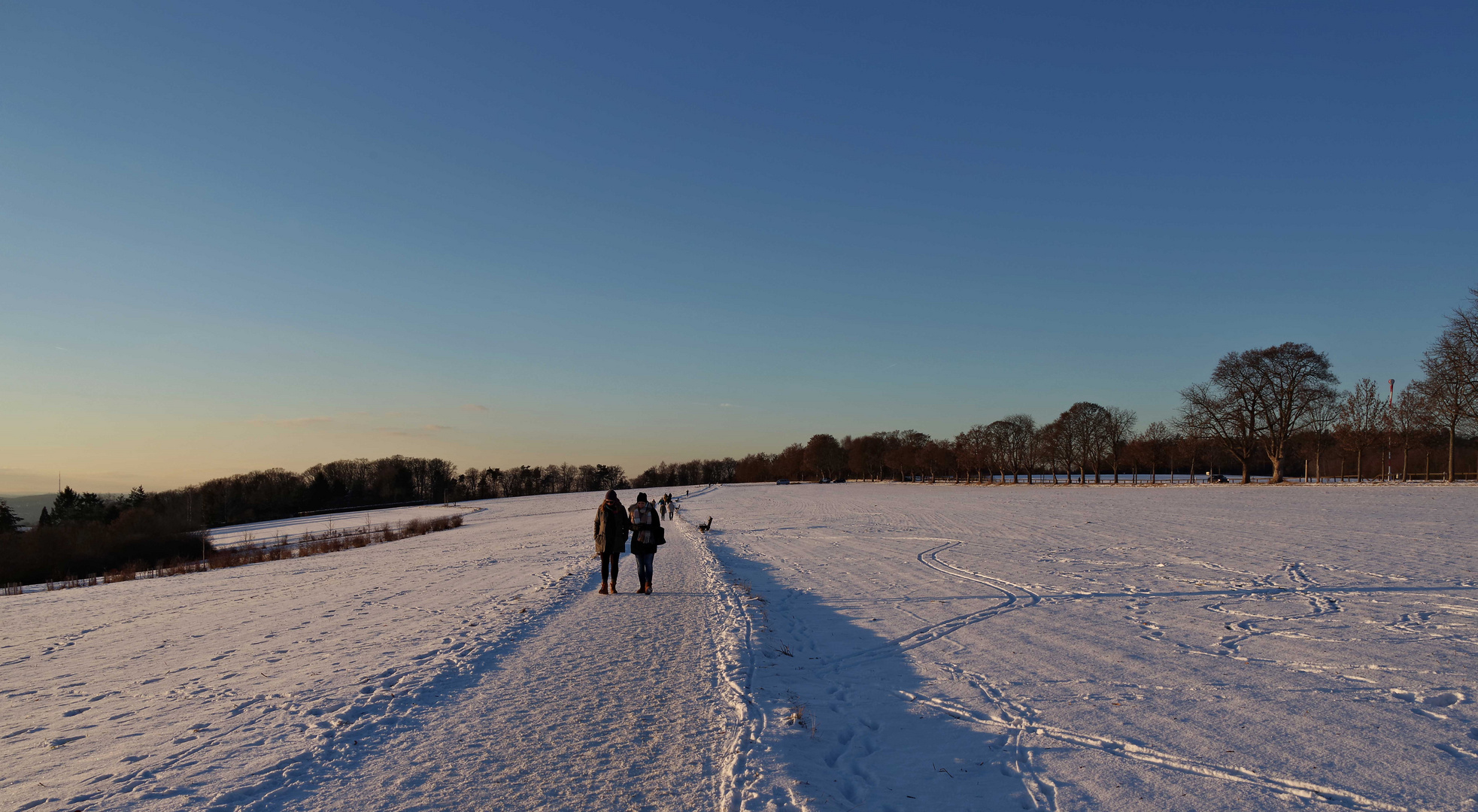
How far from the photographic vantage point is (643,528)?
13.8 m

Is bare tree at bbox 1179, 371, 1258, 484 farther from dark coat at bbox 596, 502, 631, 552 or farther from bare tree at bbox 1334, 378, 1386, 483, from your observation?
dark coat at bbox 596, 502, 631, 552

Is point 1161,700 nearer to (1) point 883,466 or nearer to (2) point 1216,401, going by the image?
(2) point 1216,401

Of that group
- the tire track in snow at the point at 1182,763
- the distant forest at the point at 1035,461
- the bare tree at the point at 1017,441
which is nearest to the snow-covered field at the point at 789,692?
the tire track in snow at the point at 1182,763

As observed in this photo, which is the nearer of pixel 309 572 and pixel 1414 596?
pixel 1414 596

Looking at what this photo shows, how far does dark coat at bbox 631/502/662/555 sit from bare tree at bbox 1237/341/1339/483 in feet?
201

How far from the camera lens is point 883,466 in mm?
159875

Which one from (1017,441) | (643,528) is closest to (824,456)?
(1017,441)

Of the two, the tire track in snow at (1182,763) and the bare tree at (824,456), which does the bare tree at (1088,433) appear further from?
the tire track in snow at (1182,763)

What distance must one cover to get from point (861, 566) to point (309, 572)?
19.4 metres

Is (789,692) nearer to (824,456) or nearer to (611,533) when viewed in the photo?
(611,533)

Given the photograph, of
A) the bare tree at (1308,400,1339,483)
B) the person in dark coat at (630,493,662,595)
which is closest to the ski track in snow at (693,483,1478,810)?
the person in dark coat at (630,493,662,595)

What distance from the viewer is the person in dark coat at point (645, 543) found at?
13586 millimetres

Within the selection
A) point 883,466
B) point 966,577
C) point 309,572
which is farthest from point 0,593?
point 883,466

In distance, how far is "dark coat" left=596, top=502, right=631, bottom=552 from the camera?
13.5 m
